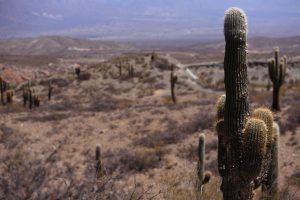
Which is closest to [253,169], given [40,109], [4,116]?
[4,116]

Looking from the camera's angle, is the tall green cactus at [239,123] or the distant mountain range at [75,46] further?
the distant mountain range at [75,46]

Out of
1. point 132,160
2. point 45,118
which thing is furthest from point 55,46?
point 132,160

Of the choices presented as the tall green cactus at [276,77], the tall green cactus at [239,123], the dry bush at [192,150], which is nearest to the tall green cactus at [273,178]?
the tall green cactus at [239,123]

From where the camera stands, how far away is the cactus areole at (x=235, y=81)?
592 centimetres

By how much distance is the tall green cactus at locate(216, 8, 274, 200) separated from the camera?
5.92 meters

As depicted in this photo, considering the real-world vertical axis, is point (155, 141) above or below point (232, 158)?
below

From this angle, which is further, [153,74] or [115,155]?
[153,74]

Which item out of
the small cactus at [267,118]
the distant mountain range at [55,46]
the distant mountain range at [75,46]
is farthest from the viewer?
the distant mountain range at [55,46]

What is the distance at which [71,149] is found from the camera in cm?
1712

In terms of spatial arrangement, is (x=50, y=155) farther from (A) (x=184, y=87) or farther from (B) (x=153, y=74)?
(B) (x=153, y=74)

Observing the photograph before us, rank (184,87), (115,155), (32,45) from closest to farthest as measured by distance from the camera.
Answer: (115,155) < (184,87) < (32,45)

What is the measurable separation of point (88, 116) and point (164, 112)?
3628mm

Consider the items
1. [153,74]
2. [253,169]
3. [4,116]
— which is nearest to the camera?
[253,169]

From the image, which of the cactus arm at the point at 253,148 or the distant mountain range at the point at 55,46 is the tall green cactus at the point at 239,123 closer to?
the cactus arm at the point at 253,148
